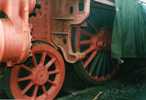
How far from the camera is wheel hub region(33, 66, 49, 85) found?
200 inches

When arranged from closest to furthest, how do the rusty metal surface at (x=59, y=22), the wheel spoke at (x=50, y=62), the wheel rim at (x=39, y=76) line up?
the wheel rim at (x=39, y=76), the wheel spoke at (x=50, y=62), the rusty metal surface at (x=59, y=22)

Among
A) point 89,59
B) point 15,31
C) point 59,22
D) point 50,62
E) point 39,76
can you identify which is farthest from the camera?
point 89,59

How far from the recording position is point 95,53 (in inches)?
241

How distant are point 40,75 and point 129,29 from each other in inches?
62.9

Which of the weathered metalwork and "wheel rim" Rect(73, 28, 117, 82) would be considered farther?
"wheel rim" Rect(73, 28, 117, 82)

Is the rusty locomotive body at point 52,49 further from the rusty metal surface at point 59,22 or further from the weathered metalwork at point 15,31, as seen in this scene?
the weathered metalwork at point 15,31

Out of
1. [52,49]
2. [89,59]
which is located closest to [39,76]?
[52,49]

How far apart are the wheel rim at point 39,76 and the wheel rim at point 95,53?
534mm

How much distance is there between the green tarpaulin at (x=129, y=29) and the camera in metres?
5.62

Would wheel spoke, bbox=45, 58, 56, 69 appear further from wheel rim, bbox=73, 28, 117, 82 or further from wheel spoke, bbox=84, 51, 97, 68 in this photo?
wheel spoke, bbox=84, 51, 97, 68

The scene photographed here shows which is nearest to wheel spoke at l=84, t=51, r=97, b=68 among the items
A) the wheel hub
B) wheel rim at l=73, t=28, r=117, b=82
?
wheel rim at l=73, t=28, r=117, b=82

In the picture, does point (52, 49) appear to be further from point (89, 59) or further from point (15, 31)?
point (15, 31)

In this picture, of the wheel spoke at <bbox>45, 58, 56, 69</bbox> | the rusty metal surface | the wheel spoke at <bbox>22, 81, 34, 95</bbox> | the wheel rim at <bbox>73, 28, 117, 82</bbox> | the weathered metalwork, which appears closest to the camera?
the weathered metalwork

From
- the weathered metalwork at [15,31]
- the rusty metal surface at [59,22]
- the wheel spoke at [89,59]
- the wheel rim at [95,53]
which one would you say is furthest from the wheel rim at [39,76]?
the weathered metalwork at [15,31]
